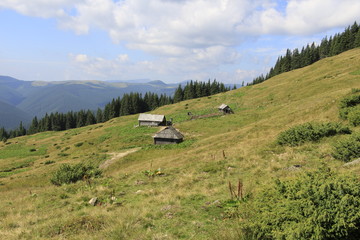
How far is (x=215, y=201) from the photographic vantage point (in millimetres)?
9828

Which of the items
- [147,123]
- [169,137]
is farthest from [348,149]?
[147,123]

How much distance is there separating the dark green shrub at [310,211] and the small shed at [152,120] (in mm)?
59292

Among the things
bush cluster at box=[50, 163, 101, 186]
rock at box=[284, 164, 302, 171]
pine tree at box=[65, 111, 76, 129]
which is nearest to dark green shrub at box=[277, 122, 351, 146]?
rock at box=[284, 164, 302, 171]

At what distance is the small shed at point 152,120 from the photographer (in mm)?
65312

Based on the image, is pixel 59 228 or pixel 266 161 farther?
pixel 266 161

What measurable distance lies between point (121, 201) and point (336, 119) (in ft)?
73.6

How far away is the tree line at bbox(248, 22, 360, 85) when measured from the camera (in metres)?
95.2

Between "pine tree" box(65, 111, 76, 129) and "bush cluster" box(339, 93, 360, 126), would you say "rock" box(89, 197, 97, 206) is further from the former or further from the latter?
"pine tree" box(65, 111, 76, 129)

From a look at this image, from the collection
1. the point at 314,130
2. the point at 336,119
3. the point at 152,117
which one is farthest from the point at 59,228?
the point at 152,117

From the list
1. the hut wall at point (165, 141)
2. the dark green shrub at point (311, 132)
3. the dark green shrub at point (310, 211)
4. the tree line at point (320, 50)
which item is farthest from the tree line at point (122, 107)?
the dark green shrub at point (310, 211)

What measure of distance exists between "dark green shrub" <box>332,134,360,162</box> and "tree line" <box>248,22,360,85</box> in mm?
105462

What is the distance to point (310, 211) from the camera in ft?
16.7

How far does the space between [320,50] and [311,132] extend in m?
120

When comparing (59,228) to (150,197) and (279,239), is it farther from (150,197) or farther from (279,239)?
(279,239)
